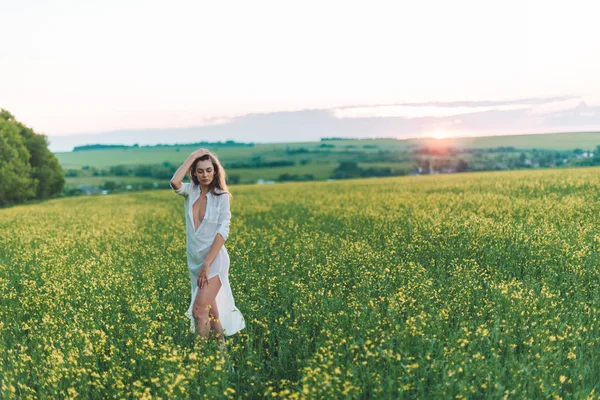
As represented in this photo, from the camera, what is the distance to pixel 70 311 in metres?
7.90

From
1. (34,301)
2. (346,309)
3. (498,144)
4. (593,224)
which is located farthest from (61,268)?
(498,144)

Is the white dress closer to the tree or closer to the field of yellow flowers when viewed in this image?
the field of yellow flowers

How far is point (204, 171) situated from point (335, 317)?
2.59 meters

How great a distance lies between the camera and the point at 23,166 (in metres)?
49.8

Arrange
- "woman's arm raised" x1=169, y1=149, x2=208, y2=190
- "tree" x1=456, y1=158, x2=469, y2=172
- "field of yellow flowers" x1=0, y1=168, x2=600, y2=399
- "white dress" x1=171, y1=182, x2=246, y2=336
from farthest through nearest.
A: "tree" x1=456, y1=158, x2=469, y2=172
"white dress" x1=171, y1=182, x2=246, y2=336
"woman's arm raised" x1=169, y1=149, x2=208, y2=190
"field of yellow flowers" x1=0, y1=168, x2=600, y2=399

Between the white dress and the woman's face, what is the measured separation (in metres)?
0.23

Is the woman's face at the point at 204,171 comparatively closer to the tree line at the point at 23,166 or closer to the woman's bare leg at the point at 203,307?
the woman's bare leg at the point at 203,307

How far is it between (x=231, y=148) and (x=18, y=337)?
144 meters

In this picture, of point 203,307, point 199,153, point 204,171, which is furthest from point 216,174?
point 203,307

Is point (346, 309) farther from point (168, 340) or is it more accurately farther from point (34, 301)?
point (34, 301)

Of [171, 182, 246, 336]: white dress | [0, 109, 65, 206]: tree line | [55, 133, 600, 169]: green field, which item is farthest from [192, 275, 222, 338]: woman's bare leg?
[55, 133, 600, 169]: green field

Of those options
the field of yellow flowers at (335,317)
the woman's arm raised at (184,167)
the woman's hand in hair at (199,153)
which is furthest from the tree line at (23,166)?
the woman's hand in hair at (199,153)

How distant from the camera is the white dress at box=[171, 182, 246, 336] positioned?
247 inches

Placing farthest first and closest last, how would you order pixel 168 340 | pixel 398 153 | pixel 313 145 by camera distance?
pixel 313 145 < pixel 398 153 < pixel 168 340
